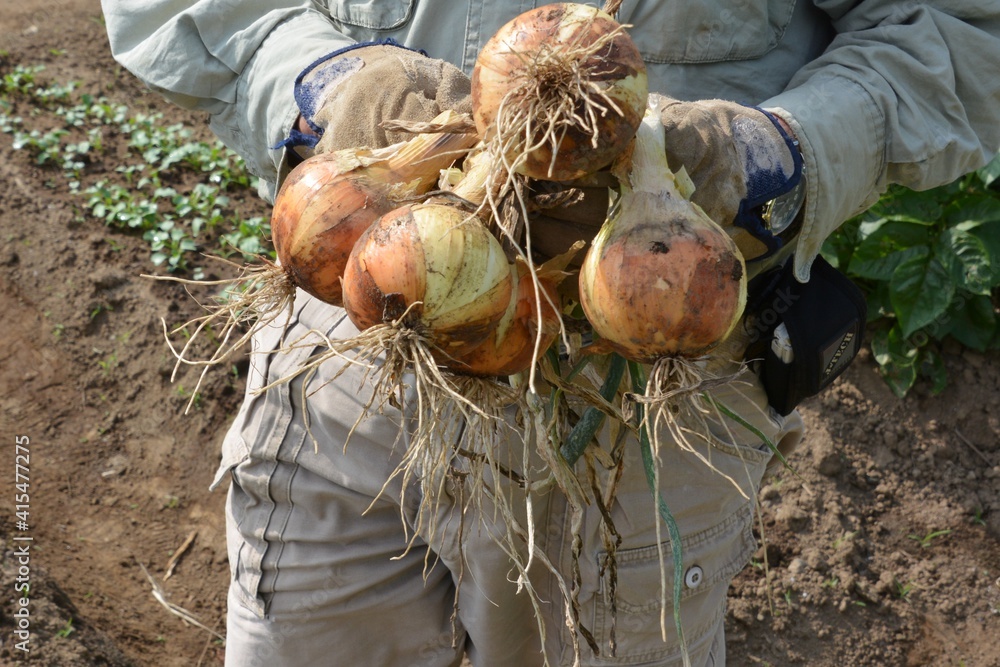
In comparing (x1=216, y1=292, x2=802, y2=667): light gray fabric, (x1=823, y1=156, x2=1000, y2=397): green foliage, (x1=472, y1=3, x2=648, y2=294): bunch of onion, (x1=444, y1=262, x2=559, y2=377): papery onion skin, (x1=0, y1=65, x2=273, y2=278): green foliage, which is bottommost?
(x1=0, y1=65, x2=273, y2=278): green foliage

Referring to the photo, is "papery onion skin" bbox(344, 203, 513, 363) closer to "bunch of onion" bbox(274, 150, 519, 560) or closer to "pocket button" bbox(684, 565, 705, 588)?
"bunch of onion" bbox(274, 150, 519, 560)

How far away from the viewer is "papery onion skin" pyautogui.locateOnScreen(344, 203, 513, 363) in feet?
3.15

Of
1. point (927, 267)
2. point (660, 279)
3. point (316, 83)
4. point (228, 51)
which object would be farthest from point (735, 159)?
point (927, 267)

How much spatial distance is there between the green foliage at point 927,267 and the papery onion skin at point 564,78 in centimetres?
201

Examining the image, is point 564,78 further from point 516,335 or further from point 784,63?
point 784,63

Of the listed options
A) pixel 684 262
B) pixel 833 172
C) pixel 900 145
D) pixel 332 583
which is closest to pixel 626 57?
pixel 684 262

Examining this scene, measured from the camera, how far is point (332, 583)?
5.30 ft

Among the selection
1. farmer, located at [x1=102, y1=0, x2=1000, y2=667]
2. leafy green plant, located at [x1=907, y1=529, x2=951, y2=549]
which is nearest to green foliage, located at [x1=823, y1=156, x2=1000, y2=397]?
leafy green plant, located at [x1=907, y1=529, x2=951, y2=549]

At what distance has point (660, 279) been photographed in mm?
971

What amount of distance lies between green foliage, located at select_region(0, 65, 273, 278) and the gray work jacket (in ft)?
5.41

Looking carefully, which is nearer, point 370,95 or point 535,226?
Result: point 535,226

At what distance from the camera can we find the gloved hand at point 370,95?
3.92 feet

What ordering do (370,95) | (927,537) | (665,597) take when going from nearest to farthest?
1. (370,95)
2. (665,597)
3. (927,537)

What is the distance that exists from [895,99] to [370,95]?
74cm
